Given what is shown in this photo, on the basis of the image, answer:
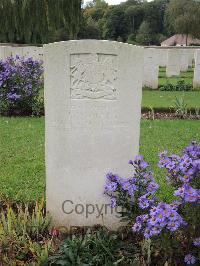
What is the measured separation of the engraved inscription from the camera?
3.19 meters

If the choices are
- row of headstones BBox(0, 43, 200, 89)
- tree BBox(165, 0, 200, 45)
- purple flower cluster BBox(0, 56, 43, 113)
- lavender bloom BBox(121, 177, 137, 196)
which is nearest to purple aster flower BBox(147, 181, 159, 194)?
lavender bloom BBox(121, 177, 137, 196)

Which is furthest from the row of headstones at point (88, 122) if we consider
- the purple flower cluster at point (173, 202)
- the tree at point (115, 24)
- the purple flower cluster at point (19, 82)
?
the tree at point (115, 24)

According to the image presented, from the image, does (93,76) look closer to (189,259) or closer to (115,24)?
(189,259)

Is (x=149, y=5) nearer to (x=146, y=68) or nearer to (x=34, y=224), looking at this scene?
(x=146, y=68)

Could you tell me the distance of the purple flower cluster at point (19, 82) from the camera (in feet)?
27.5

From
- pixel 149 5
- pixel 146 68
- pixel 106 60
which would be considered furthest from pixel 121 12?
pixel 106 60

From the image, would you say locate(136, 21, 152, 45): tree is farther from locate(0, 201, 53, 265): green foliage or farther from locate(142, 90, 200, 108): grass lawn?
locate(0, 201, 53, 265): green foliage

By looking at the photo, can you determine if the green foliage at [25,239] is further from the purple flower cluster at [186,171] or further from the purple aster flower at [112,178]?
the purple flower cluster at [186,171]

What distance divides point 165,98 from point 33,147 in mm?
5571

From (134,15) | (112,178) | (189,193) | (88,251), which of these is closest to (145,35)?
(134,15)

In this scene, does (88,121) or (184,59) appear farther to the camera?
(184,59)

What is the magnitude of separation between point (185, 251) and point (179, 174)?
1.73 feet

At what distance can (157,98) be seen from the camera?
10.9 metres

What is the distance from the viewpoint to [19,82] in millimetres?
8445
